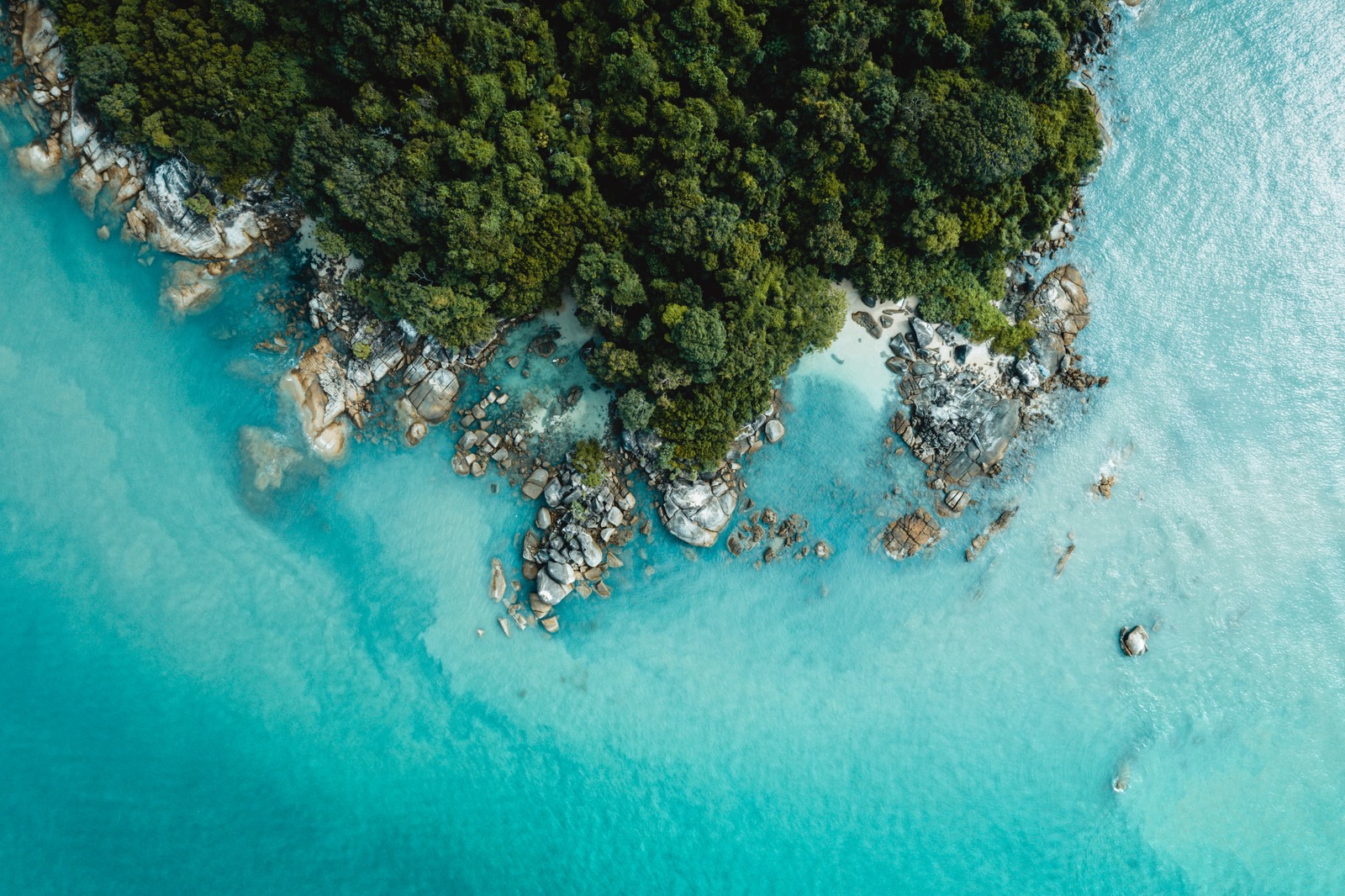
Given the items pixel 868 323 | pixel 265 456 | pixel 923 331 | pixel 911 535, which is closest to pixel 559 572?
pixel 265 456

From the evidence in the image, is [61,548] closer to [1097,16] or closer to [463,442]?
[463,442]

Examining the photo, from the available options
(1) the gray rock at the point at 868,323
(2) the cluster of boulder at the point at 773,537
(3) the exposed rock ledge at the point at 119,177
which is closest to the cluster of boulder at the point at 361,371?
(3) the exposed rock ledge at the point at 119,177

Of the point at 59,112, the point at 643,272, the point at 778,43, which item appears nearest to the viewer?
the point at 778,43

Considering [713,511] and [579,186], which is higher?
[579,186]

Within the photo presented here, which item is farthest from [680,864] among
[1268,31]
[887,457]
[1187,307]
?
[1268,31]

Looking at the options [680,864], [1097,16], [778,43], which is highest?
[1097,16]

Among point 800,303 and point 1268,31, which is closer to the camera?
point 800,303
